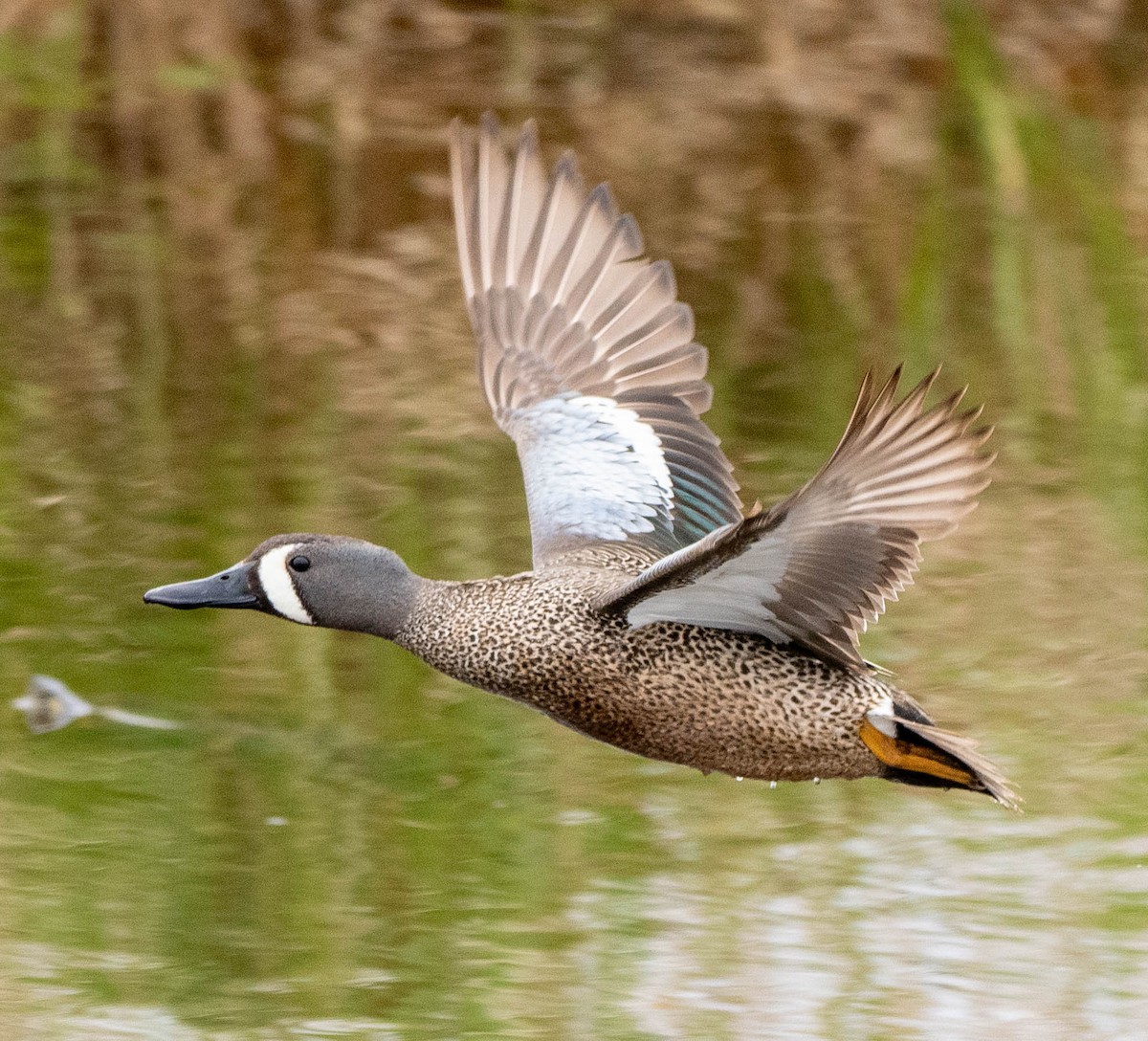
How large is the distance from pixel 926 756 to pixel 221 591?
160 cm

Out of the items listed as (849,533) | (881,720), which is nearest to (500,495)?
(881,720)

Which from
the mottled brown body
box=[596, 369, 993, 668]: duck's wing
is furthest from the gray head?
box=[596, 369, 993, 668]: duck's wing

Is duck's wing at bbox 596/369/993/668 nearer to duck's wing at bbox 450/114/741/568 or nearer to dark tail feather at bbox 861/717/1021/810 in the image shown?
dark tail feather at bbox 861/717/1021/810

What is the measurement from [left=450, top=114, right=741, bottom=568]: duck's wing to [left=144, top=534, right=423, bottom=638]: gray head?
0.53 metres

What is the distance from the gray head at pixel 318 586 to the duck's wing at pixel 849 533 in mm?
688

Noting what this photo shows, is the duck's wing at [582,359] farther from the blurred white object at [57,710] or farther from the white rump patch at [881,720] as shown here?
the blurred white object at [57,710]

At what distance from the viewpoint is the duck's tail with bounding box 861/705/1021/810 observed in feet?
16.1

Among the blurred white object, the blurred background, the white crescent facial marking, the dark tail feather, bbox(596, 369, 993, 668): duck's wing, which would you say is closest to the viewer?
bbox(596, 369, 993, 668): duck's wing

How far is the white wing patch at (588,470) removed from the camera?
5.88 m

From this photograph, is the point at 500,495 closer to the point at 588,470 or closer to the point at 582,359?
the point at 582,359

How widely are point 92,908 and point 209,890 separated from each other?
282mm

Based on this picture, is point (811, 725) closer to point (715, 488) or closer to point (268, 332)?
point (715, 488)

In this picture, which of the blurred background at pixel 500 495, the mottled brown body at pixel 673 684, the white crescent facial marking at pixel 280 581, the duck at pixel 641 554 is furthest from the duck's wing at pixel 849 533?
the blurred background at pixel 500 495

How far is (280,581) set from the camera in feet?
17.6
